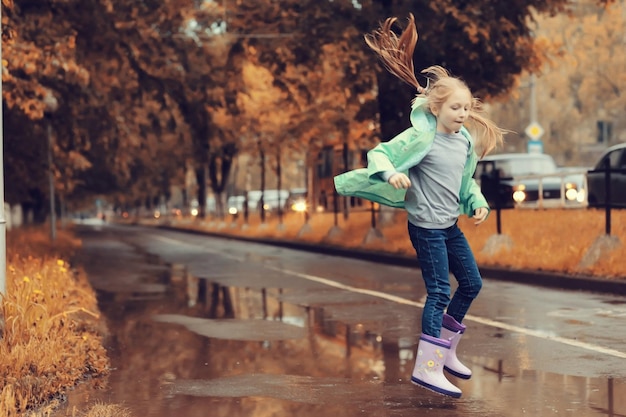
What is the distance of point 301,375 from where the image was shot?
8844 millimetres

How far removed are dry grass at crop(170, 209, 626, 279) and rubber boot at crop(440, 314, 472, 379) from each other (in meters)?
8.35

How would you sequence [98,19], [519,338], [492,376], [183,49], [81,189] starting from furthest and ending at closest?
1. [81,189]
2. [183,49]
3. [98,19]
4. [519,338]
5. [492,376]

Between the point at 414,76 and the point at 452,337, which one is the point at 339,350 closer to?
the point at 452,337

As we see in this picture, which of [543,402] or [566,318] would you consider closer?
[543,402]

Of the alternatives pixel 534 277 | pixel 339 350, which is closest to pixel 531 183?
pixel 534 277

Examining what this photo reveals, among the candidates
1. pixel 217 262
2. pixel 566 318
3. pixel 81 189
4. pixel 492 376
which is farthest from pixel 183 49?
pixel 81 189

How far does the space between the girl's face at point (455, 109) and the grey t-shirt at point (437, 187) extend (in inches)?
5.3

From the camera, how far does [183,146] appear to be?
59.2 meters

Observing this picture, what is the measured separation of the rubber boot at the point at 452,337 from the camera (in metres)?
8.09

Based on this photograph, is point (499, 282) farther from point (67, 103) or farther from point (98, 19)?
point (67, 103)

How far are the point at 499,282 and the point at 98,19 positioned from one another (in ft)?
26.8

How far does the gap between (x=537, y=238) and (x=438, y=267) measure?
46.9 feet

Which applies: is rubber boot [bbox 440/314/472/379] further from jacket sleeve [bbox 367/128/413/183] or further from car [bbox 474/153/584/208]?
car [bbox 474/153/584/208]


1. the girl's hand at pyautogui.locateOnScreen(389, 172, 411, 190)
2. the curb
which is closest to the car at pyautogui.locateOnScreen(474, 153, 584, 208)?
the curb
